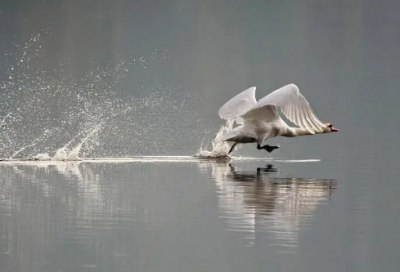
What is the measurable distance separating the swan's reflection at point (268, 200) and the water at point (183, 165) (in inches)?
1.3

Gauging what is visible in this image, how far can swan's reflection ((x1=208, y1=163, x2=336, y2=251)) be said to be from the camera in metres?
18.2

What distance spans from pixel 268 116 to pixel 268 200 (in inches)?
190

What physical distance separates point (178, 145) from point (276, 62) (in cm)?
2469

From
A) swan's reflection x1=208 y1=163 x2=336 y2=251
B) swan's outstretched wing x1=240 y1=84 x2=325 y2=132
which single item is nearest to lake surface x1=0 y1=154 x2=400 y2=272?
swan's reflection x1=208 y1=163 x2=336 y2=251

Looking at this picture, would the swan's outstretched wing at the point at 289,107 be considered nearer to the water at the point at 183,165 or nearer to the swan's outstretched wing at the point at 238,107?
the swan's outstretched wing at the point at 238,107

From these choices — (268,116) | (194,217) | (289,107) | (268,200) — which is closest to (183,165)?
(268,116)

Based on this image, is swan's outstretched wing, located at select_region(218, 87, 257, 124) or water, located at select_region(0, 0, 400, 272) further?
swan's outstretched wing, located at select_region(218, 87, 257, 124)

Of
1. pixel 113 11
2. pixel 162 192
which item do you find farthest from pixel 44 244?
pixel 113 11

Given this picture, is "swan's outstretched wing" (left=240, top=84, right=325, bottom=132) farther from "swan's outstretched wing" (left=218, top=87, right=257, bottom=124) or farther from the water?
the water

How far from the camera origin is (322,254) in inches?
664

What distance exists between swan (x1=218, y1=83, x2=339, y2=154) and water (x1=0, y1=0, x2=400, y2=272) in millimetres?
558

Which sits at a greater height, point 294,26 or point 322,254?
point 294,26

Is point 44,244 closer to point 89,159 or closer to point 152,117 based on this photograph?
point 89,159

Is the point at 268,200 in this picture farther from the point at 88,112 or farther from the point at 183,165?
the point at 88,112
